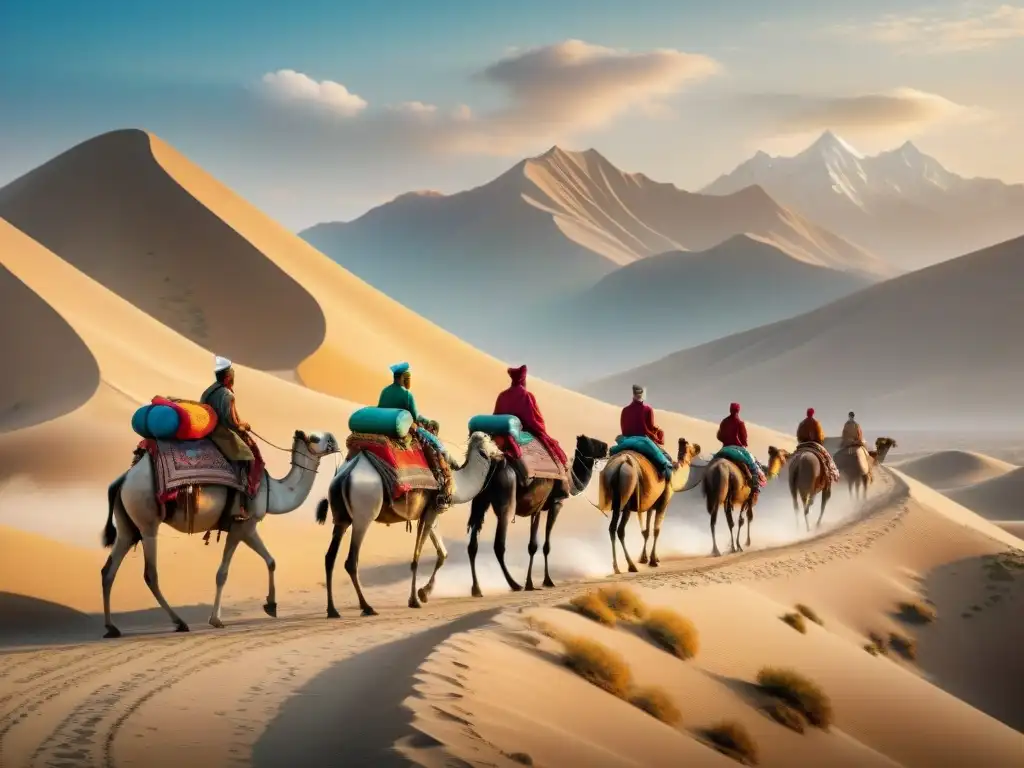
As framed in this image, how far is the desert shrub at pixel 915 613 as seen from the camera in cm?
1981

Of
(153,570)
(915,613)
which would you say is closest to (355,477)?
(153,570)

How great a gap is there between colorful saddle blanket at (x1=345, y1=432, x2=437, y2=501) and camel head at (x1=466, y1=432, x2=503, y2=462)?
3.91 feet

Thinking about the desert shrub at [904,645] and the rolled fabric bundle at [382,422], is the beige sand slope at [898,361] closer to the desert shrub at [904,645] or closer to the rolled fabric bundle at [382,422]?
the desert shrub at [904,645]

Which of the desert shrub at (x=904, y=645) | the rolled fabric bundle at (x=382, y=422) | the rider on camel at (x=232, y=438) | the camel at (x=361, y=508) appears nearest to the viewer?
the rider on camel at (x=232, y=438)

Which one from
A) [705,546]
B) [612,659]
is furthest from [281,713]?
[705,546]

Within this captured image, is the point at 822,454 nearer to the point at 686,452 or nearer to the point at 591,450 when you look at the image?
the point at 686,452

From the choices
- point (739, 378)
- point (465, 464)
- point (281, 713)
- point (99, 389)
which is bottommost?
point (281, 713)

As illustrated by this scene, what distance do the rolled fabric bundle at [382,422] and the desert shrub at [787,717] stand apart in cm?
506

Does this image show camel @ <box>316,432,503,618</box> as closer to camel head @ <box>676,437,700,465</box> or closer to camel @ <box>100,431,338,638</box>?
camel @ <box>100,431,338,638</box>

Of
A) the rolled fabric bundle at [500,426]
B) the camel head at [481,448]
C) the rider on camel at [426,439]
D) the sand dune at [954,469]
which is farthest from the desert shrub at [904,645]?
the sand dune at [954,469]

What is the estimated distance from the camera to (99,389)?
29625 millimetres

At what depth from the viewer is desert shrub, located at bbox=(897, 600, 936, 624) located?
19.8 meters

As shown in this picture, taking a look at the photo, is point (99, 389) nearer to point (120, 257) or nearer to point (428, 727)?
point (428, 727)

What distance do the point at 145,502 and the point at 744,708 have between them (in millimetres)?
6169
